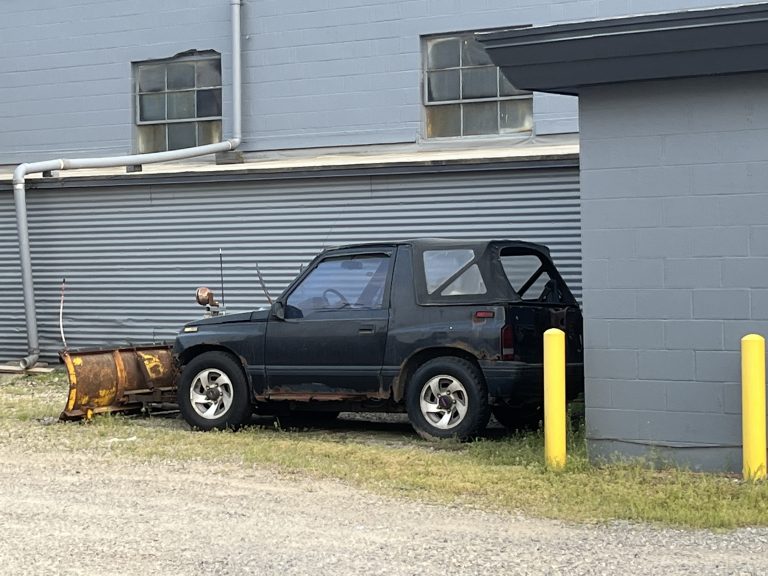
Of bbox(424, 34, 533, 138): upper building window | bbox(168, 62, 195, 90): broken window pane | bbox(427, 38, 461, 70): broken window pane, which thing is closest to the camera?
bbox(424, 34, 533, 138): upper building window

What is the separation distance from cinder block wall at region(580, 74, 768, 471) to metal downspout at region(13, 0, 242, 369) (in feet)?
29.2

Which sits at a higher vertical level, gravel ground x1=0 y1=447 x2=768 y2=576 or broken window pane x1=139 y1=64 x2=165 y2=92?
broken window pane x1=139 y1=64 x2=165 y2=92

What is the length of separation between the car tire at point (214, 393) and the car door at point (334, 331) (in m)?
0.34

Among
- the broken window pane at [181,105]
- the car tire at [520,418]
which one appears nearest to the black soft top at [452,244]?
the car tire at [520,418]

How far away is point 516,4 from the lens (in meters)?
16.1

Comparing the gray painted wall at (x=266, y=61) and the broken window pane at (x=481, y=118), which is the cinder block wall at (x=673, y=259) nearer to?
the gray painted wall at (x=266, y=61)

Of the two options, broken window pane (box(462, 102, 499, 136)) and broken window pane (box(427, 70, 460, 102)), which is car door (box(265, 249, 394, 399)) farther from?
broken window pane (box(427, 70, 460, 102))

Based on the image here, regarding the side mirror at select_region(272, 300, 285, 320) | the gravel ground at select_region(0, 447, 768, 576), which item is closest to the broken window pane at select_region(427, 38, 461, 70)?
the side mirror at select_region(272, 300, 285, 320)

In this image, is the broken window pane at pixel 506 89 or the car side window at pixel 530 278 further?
the broken window pane at pixel 506 89

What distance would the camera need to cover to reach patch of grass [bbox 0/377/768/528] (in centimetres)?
778

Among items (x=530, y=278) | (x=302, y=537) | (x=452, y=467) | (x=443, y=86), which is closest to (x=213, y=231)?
(x=443, y=86)

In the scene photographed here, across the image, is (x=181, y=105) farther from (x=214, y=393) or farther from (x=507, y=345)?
(x=507, y=345)

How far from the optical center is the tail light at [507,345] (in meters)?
10.4

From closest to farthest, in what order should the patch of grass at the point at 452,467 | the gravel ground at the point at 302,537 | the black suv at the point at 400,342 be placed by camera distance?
the gravel ground at the point at 302,537, the patch of grass at the point at 452,467, the black suv at the point at 400,342
